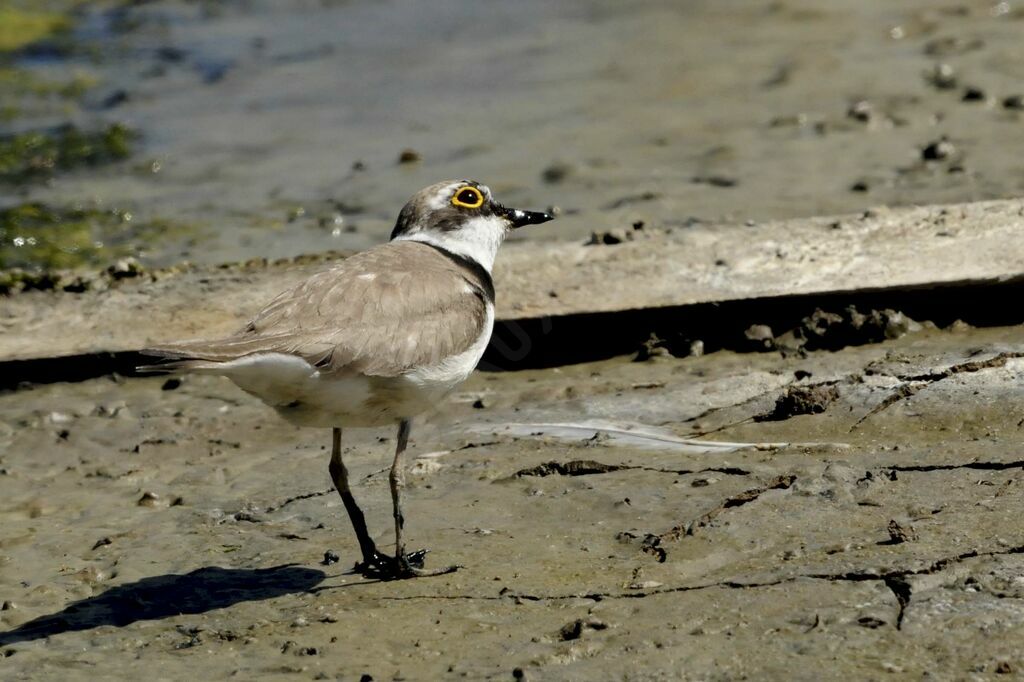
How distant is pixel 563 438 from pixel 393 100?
6.74 m

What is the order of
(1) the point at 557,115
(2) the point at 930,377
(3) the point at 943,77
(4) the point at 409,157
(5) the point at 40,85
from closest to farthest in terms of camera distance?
(2) the point at 930,377, (4) the point at 409,157, (3) the point at 943,77, (1) the point at 557,115, (5) the point at 40,85

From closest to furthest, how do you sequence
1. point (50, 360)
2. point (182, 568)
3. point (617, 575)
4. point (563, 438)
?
1. point (617, 575)
2. point (182, 568)
3. point (563, 438)
4. point (50, 360)

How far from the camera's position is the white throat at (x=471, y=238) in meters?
6.88

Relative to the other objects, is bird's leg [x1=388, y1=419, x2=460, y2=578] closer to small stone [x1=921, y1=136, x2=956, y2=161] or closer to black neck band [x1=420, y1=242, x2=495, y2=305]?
black neck band [x1=420, y1=242, x2=495, y2=305]

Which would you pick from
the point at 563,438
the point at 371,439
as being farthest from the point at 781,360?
the point at 371,439

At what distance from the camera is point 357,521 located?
19.4ft

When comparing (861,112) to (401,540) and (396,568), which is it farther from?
(396,568)

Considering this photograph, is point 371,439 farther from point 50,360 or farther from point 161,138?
point 161,138

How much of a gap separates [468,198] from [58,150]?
6692 millimetres

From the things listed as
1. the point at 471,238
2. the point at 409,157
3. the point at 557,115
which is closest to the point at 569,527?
the point at 471,238

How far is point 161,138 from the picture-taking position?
41.5 feet

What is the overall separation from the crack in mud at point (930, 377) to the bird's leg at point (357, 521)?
2.13 meters

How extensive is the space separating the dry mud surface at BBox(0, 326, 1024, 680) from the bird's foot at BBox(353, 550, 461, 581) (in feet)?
0.14

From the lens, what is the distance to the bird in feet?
17.8
